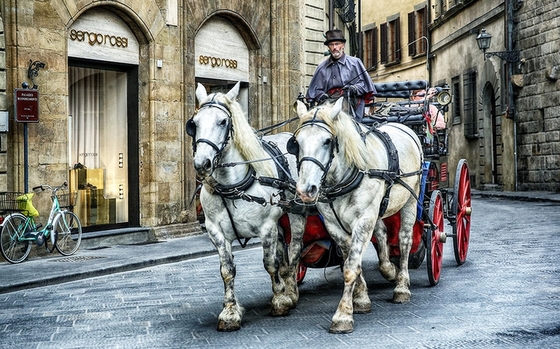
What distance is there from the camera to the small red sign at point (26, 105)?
40.9 feet

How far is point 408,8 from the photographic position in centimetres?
3994

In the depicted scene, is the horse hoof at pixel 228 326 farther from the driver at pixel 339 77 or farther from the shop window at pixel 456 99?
the shop window at pixel 456 99

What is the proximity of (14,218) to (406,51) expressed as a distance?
30.3 m

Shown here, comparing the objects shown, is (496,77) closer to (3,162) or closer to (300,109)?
(3,162)

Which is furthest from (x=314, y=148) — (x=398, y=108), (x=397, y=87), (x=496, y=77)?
(x=496, y=77)

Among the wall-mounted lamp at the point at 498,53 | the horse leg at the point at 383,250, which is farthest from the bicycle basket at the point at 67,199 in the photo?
the wall-mounted lamp at the point at 498,53

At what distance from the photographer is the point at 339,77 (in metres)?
8.86

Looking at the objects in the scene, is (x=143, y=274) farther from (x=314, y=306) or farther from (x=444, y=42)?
(x=444, y=42)

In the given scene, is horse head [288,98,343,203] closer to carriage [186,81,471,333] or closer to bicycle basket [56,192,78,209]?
carriage [186,81,471,333]

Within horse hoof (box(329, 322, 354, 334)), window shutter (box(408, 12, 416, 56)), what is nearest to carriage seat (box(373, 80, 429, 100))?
horse hoof (box(329, 322, 354, 334))

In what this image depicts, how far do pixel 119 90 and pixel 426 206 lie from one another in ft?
24.7

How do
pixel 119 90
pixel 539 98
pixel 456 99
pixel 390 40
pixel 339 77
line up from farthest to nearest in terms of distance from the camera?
pixel 390 40 → pixel 456 99 → pixel 539 98 → pixel 119 90 → pixel 339 77

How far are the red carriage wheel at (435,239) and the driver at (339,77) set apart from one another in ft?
4.13

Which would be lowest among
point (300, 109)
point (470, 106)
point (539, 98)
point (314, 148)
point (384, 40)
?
point (314, 148)
